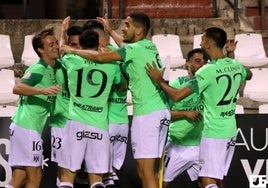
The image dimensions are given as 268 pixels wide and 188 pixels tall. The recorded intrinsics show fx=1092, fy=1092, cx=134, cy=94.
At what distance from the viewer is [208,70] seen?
11844 mm

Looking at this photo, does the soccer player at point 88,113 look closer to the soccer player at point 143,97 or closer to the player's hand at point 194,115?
the soccer player at point 143,97

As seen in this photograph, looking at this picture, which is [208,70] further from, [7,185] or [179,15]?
[179,15]

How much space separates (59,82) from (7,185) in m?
1.36

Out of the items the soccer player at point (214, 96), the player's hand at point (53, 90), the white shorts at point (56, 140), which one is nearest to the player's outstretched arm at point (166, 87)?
the soccer player at point (214, 96)

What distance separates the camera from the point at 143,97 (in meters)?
12.1

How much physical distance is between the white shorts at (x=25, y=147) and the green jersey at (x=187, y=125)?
169 centimetres

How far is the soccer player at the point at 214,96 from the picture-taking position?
468 inches

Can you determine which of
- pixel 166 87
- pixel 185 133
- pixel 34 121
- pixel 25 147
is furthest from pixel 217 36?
pixel 25 147

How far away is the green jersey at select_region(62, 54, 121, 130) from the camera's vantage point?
12.2 metres

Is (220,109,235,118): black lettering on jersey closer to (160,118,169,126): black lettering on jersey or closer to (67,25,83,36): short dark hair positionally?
(160,118,169,126): black lettering on jersey

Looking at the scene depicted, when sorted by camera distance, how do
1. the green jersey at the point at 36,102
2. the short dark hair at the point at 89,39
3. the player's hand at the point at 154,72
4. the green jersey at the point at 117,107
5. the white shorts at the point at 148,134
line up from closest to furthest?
the player's hand at the point at 154,72 < the white shorts at the point at 148,134 < the short dark hair at the point at 89,39 < the green jersey at the point at 36,102 < the green jersey at the point at 117,107

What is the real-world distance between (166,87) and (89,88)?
907 mm

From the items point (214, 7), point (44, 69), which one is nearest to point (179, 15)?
point (214, 7)

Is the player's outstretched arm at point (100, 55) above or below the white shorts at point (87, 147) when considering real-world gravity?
above
